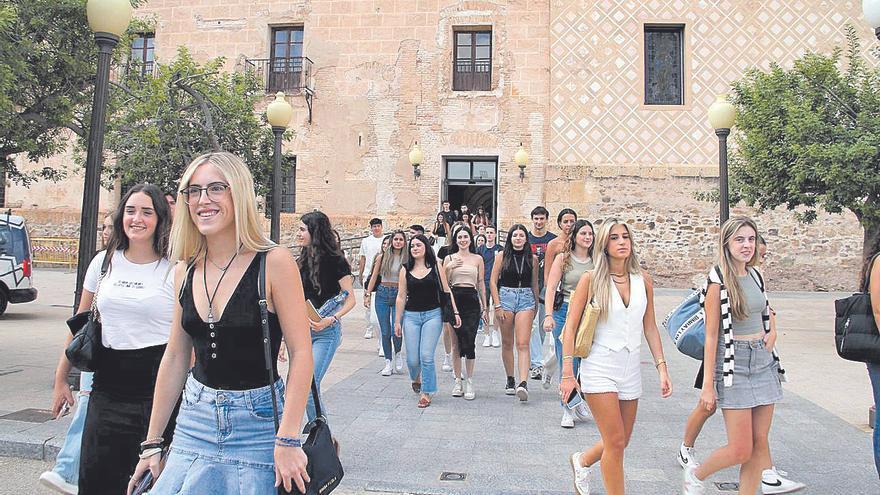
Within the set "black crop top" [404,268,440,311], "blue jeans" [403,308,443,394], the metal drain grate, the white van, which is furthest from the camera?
the white van

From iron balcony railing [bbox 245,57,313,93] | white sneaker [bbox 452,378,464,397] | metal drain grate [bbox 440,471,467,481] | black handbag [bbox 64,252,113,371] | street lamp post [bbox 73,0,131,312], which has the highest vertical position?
iron balcony railing [bbox 245,57,313,93]

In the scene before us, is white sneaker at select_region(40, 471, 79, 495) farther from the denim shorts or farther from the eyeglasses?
the denim shorts

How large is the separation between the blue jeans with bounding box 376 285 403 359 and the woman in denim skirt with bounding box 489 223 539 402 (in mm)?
1512

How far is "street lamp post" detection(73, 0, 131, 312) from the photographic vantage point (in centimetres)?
536

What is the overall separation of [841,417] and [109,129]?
33.2ft

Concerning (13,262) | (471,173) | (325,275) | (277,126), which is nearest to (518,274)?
(325,275)

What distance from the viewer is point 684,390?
6.71 m

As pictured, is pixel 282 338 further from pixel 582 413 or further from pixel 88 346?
pixel 582 413

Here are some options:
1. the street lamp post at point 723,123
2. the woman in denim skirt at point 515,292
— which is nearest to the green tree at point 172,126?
the woman in denim skirt at point 515,292

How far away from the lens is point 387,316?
24.4 ft

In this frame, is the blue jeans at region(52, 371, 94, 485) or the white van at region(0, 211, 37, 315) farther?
the white van at region(0, 211, 37, 315)

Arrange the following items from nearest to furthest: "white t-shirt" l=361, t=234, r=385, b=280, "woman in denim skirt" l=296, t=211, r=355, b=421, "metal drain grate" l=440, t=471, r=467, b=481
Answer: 1. "metal drain grate" l=440, t=471, r=467, b=481
2. "woman in denim skirt" l=296, t=211, r=355, b=421
3. "white t-shirt" l=361, t=234, r=385, b=280

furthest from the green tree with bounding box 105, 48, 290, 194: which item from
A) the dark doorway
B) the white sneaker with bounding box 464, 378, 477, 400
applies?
the dark doorway

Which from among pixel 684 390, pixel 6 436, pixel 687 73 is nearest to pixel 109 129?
pixel 6 436
